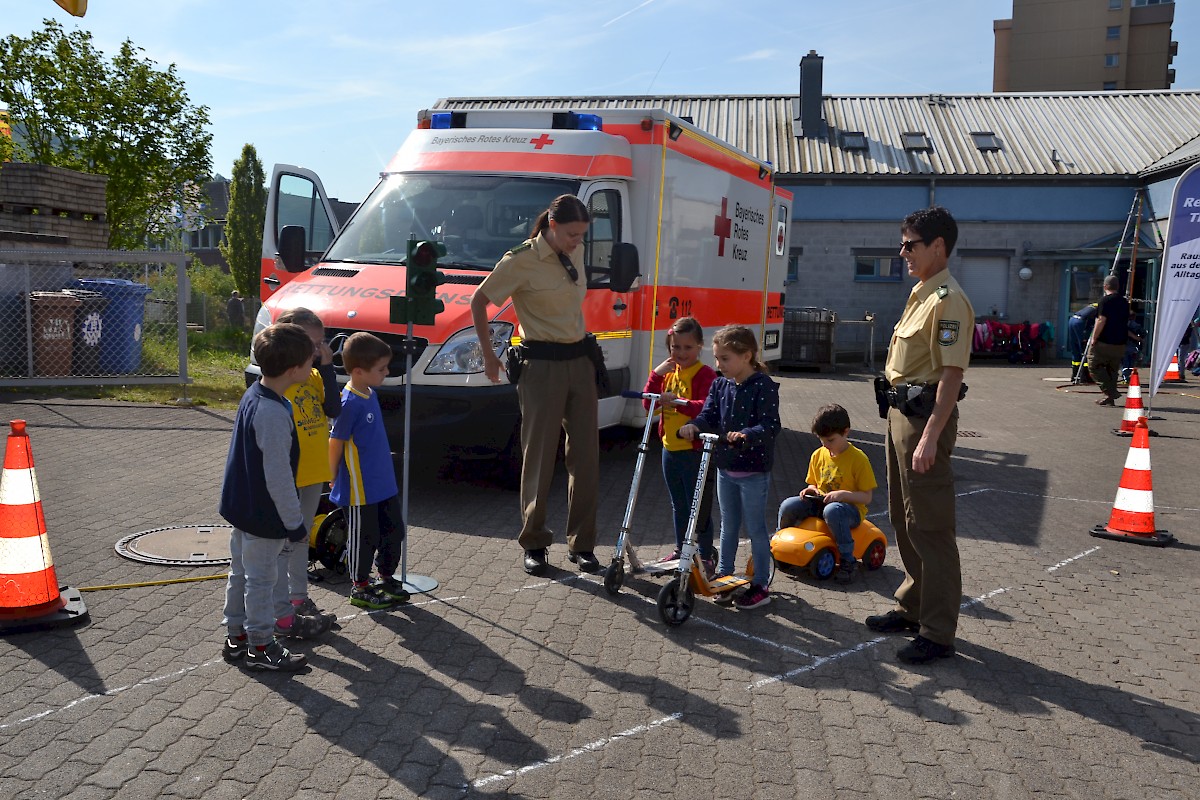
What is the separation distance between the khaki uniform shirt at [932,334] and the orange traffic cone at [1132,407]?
13.4 feet

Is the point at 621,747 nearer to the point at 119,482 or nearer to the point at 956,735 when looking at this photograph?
the point at 956,735

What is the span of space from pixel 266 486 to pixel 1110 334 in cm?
1398

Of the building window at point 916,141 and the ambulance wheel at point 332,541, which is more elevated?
the building window at point 916,141

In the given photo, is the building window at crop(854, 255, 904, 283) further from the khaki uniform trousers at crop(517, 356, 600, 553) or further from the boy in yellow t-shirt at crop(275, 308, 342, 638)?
the boy in yellow t-shirt at crop(275, 308, 342, 638)

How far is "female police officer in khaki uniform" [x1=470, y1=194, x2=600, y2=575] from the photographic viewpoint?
6.06m

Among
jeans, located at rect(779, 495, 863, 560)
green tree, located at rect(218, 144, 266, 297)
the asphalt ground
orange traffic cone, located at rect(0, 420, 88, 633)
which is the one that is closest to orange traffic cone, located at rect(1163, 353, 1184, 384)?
the asphalt ground

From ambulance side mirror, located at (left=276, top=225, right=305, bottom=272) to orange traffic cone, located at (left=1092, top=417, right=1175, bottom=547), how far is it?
6.74 metres

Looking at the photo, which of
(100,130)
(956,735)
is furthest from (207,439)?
(100,130)

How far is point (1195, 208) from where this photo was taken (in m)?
10.9

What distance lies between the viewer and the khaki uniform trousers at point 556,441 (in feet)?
20.4

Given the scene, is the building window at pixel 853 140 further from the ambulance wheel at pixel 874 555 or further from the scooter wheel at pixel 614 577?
the scooter wheel at pixel 614 577

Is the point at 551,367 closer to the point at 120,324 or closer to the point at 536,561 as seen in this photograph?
the point at 536,561

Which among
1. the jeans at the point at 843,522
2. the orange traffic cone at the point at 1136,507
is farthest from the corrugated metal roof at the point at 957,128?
the jeans at the point at 843,522

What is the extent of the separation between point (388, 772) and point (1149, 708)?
10.5 feet
